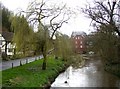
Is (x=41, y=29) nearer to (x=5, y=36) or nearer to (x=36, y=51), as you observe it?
(x=36, y=51)

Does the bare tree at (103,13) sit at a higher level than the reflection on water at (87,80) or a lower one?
higher

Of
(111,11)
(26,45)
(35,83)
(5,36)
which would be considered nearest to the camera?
(35,83)

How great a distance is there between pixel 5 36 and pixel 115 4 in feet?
89.1

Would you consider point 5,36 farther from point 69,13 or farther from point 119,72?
point 119,72

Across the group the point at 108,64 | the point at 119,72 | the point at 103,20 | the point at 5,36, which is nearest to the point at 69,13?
the point at 103,20

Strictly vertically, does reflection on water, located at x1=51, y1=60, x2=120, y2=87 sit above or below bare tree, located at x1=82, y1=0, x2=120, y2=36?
below

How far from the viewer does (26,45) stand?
2436 cm

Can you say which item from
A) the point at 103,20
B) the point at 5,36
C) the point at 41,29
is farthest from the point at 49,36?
→ the point at 5,36

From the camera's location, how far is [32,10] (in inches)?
981

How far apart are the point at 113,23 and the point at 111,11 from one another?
1720 mm

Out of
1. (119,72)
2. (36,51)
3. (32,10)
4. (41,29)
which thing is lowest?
(119,72)

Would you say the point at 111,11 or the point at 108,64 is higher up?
the point at 111,11

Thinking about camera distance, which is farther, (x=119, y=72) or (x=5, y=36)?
(x=5, y=36)

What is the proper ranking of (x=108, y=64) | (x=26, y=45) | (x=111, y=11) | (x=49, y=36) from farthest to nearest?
1. (x=108, y=64)
2. (x=111, y=11)
3. (x=49, y=36)
4. (x=26, y=45)
